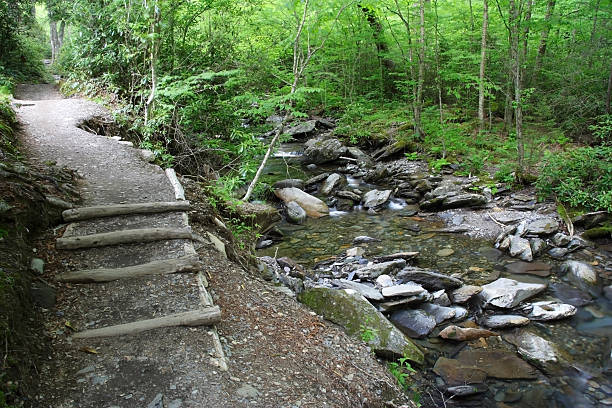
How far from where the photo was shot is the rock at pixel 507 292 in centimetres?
633

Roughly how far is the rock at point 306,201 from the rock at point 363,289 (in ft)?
13.5

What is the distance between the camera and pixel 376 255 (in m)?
8.45

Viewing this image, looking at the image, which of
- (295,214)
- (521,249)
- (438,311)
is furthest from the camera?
(295,214)

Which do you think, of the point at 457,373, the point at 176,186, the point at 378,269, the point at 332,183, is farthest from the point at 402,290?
the point at 332,183

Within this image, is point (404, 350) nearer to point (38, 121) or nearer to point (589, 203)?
point (589, 203)

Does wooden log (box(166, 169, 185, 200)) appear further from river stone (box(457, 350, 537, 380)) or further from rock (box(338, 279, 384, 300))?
river stone (box(457, 350, 537, 380))

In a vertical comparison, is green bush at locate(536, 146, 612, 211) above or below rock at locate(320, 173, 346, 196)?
above

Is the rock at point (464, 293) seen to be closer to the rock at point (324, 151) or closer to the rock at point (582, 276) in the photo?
the rock at point (582, 276)

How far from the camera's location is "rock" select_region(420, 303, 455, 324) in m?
6.11

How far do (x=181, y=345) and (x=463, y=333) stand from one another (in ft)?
13.7

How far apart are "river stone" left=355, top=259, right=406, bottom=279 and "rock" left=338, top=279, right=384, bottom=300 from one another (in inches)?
18.7

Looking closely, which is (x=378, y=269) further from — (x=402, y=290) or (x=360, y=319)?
(x=360, y=319)

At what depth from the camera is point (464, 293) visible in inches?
261

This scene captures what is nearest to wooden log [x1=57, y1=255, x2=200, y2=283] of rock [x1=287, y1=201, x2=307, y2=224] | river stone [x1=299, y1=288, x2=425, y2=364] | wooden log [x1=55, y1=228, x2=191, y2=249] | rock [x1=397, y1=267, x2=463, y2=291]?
wooden log [x1=55, y1=228, x2=191, y2=249]
